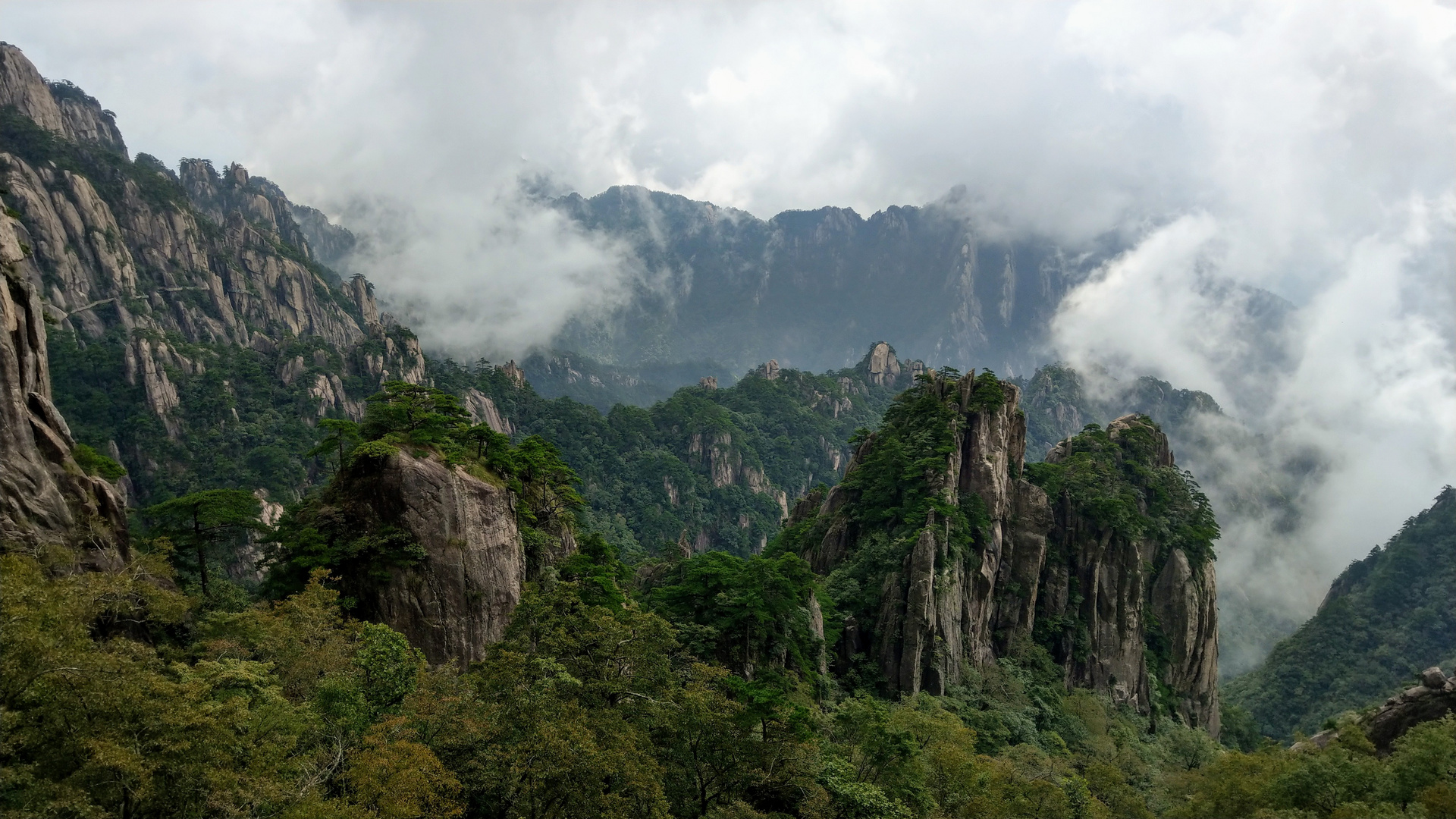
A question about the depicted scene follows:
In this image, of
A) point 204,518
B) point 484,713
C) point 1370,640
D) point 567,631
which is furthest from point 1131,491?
point 204,518

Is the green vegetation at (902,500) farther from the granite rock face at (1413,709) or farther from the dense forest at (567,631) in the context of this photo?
the granite rock face at (1413,709)

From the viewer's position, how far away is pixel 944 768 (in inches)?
1175

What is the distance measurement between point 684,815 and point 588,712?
14.3 ft

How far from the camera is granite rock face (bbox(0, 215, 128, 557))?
2225 centimetres

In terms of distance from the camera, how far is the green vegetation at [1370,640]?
286 feet

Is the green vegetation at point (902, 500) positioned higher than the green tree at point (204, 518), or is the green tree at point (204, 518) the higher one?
the green vegetation at point (902, 500)

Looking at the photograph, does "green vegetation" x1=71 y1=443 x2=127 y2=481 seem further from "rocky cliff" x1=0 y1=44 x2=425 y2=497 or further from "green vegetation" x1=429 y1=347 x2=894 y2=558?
"green vegetation" x1=429 y1=347 x2=894 y2=558

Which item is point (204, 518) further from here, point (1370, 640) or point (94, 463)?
point (1370, 640)

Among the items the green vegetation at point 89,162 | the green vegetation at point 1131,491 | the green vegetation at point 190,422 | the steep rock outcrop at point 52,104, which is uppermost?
the steep rock outcrop at point 52,104

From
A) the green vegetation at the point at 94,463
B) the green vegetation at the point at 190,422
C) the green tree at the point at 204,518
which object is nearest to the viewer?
the green vegetation at the point at 94,463

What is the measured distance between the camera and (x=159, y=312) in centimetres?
10506

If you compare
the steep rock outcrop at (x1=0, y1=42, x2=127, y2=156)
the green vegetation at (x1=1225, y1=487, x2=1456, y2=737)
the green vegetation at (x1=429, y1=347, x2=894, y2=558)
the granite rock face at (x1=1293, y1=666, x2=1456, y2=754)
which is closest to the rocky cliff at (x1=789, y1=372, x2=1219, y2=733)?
the granite rock face at (x1=1293, y1=666, x2=1456, y2=754)

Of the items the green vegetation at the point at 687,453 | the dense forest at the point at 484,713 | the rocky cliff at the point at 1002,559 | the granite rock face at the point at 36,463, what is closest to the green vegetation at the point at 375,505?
the dense forest at the point at 484,713

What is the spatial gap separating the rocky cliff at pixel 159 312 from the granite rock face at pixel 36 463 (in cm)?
6046
